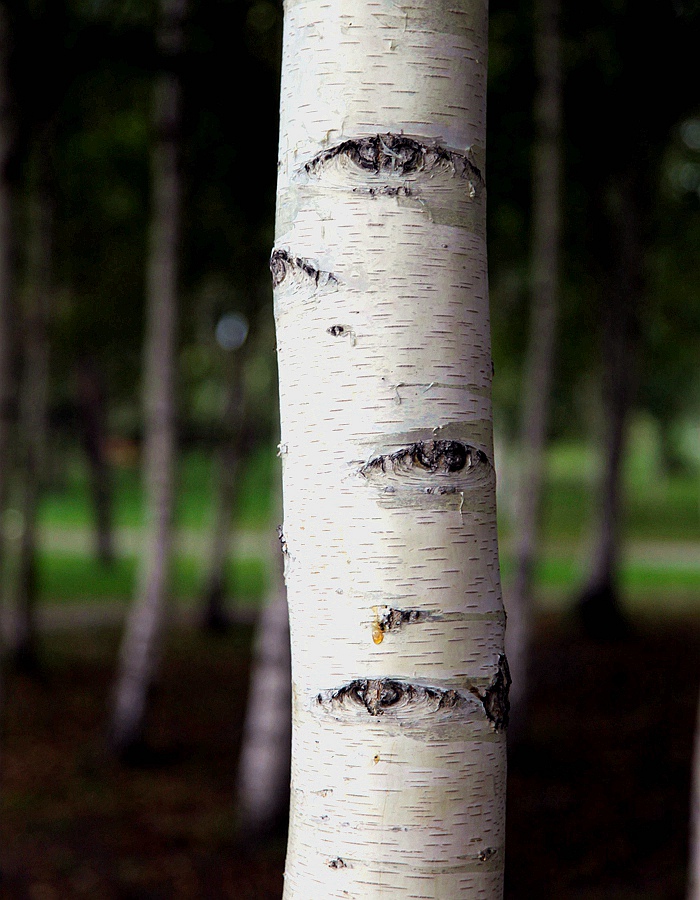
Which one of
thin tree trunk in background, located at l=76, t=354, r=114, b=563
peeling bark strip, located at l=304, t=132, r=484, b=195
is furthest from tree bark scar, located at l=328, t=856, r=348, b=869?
thin tree trunk in background, located at l=76, t=354, r=114, b=563

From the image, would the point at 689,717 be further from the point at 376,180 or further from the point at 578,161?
the point at 376,180

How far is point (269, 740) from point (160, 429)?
8.22ft

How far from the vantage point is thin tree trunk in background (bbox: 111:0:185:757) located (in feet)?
22.0

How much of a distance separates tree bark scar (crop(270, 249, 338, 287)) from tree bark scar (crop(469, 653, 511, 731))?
48 centimetres

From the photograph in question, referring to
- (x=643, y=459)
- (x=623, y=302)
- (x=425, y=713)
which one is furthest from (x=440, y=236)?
(x=643, y=459)

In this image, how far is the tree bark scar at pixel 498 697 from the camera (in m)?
1.04

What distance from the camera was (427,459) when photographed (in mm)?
1017

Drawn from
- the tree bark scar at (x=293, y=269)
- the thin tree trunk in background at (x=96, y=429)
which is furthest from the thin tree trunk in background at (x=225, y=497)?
the tree bark scar at (x=293, y=269)

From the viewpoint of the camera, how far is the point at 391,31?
1.02m

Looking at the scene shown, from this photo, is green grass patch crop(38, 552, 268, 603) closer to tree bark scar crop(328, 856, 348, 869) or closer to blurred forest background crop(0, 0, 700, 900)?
blurred forest background crop(0, 0, 700, 900)

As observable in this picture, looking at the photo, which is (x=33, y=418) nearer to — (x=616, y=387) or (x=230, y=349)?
(x=230, y=349)

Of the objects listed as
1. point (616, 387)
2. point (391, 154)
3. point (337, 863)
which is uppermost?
point (616, 387)

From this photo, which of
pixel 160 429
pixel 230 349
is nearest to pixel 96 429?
pixel 230 349

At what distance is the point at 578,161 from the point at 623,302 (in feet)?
8.84
